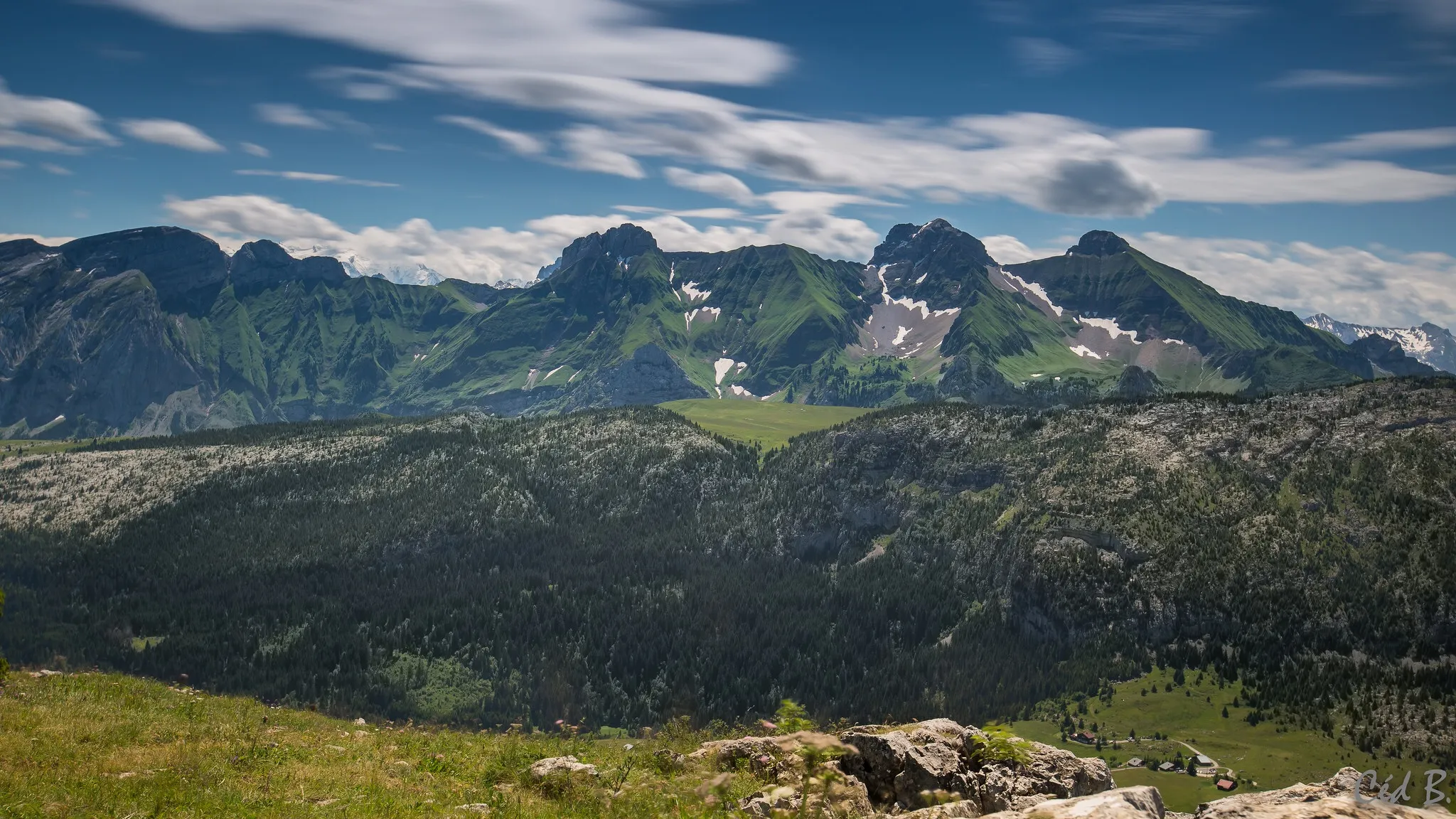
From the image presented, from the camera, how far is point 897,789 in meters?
28.5

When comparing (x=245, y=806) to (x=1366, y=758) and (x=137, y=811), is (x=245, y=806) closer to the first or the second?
(x=137, y=811)

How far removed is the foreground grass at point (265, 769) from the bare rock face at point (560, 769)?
0.52 meters

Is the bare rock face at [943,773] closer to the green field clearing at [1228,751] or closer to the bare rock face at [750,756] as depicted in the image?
the bare rock face at [750,756]

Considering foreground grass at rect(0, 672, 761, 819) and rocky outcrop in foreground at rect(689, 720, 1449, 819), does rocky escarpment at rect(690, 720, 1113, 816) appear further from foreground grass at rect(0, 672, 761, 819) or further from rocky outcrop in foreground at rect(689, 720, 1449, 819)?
foreground grass at rect(0, 672, 761, 819)

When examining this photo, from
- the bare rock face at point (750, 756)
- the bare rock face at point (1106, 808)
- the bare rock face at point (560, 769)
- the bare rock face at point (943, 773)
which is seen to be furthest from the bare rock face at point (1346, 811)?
the bare rock face at point (560, 769)

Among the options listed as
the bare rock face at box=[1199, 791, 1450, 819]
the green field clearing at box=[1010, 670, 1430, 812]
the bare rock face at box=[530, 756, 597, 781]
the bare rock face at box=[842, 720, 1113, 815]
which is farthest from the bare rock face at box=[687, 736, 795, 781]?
the green field clearing at box=[1010, 670, 1430, 812]

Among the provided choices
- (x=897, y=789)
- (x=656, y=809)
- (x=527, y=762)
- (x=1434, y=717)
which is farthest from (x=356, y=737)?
(x=1434, y=717)

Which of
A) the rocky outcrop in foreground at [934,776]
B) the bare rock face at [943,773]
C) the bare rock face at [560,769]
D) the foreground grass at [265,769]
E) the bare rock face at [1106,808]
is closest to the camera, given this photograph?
the bare rock face at [1106,808]

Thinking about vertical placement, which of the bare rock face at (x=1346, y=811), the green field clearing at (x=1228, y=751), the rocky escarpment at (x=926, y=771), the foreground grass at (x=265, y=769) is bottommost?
the green field clearing at (x=1228, y=751)

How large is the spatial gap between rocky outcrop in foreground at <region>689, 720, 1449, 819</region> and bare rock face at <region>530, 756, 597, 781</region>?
14.5 ft

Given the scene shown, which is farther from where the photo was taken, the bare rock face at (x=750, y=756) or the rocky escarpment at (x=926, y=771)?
the bare rock face at (x=750, y=756)

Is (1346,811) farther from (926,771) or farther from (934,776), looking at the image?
(926,771)

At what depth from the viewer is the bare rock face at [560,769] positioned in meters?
30.5

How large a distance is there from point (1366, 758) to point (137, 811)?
8478 inches
